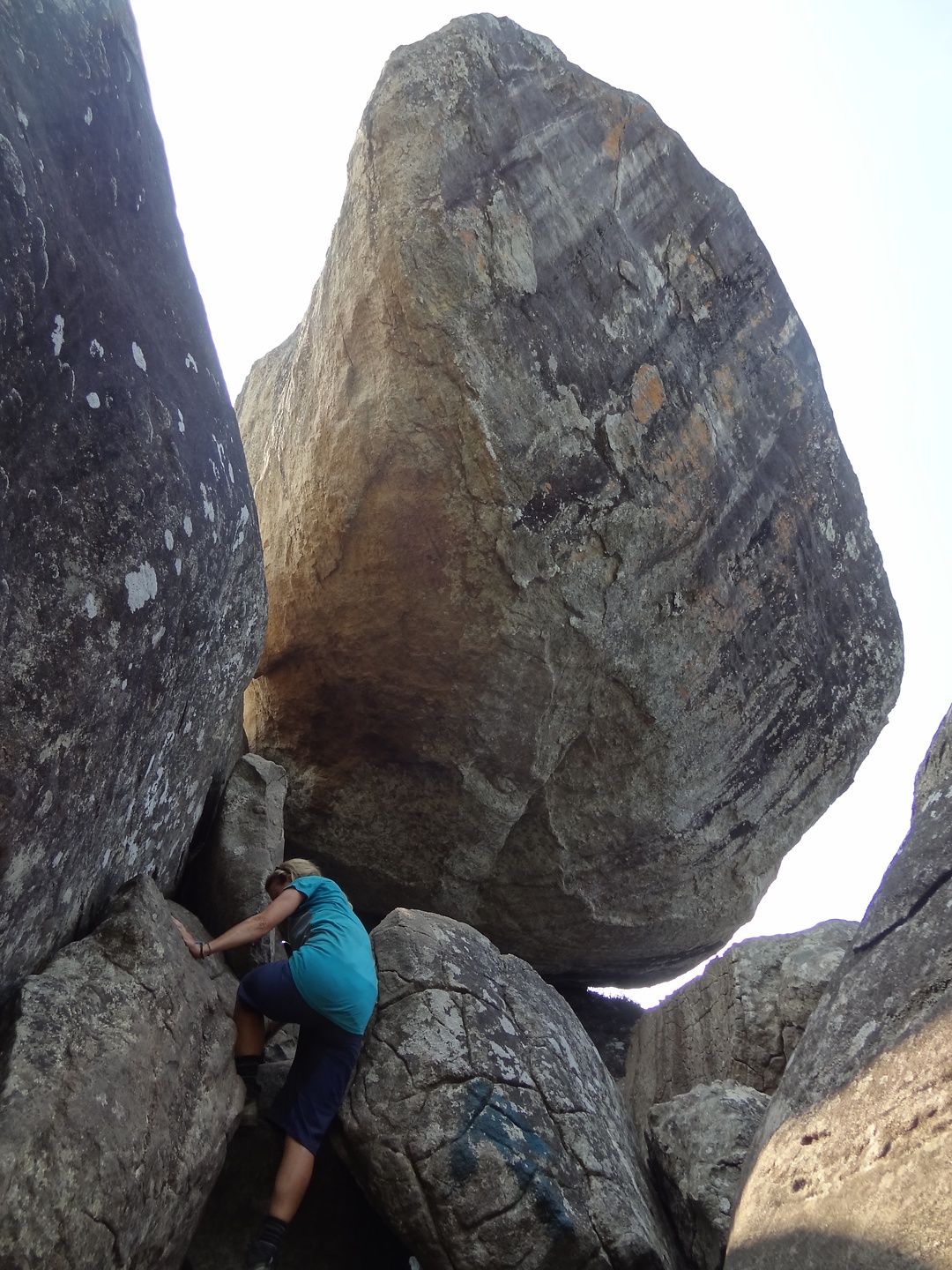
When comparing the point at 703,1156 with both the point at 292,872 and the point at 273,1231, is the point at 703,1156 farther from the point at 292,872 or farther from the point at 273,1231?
the point at 292,872

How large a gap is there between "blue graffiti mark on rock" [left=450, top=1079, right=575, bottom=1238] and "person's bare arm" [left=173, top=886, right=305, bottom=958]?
89cm

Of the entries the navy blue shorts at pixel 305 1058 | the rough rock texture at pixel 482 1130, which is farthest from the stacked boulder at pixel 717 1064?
the navy blue shorts at pixel 305 1058

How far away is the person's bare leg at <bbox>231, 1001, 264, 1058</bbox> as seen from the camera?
3.56 meters

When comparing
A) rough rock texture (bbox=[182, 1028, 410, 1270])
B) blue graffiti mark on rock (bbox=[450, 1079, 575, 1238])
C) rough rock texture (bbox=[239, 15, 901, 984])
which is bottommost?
rough rock texture (bbox=[182, 1028, 410, 1270])

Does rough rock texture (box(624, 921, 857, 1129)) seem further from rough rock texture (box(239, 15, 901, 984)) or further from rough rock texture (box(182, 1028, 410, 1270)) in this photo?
rough rock texture (box(182, 1028, 410, 1270))

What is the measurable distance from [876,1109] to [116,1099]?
6.70 feet

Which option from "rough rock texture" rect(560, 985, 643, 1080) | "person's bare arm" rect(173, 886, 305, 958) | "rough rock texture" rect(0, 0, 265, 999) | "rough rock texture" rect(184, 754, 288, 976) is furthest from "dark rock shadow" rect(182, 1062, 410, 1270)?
"rough rock texture" rect(560, 985, 643, 1080)

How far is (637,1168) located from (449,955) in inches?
42.7

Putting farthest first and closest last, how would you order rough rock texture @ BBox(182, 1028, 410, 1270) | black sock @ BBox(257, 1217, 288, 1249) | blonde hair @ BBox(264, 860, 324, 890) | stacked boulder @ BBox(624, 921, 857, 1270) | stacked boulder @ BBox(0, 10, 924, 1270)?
blonde hair @ BBox(264, 860, 324, 890) < stacked boulder @ BBox(624, 921, 857, 1270) < rough rock texture @ BBox(182, 1028, 410, 1270) < black sock @ BBox(257, 1217, 288, 1249) < stacked boulder @ BBox(0, 10, 924, 1270)

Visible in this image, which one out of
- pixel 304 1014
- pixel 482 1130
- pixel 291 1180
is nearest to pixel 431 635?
pixel 304 1014

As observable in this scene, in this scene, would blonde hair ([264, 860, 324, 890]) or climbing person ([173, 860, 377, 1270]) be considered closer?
climbing person ([173, 860, 377, 1270])

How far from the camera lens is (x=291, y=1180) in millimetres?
3203

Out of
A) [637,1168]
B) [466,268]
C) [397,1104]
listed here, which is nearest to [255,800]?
[397,1104]

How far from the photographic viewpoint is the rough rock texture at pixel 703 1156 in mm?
3537
